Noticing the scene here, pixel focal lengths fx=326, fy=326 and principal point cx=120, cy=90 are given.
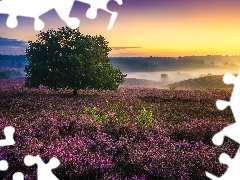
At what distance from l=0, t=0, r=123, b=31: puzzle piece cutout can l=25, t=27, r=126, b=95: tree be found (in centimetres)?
1123

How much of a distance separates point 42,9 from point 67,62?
38.8 ft

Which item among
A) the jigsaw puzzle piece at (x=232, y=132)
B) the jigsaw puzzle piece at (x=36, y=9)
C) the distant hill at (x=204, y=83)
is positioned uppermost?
the jigsaw puzzle piece at (x=36, y=9)

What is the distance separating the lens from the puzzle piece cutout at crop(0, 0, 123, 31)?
5293mm

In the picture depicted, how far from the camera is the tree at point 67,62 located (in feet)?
58.8

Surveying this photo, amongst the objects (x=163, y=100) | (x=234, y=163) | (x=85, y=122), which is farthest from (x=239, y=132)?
(x=163, y=100)

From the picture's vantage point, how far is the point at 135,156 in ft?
16.9

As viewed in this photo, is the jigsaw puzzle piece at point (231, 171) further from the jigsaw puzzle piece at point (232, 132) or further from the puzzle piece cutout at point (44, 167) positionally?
the puzzle piece cutout at point (44, 167)

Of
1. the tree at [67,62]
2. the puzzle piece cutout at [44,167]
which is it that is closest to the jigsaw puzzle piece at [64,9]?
the puzzle piece cutout at [44,167]

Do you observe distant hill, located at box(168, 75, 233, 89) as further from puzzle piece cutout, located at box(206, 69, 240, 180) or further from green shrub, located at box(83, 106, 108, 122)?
puzzle piece cutout, located at box(206, 69, 240, 180)

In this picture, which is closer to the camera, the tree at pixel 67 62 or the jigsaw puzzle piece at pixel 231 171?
the jigsaw puzzle piece at pixel 231 171

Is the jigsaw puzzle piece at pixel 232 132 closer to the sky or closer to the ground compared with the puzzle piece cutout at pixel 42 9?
closer to the ground

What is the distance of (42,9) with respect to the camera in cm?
596

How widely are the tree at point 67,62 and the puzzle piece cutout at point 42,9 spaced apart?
11.2 m

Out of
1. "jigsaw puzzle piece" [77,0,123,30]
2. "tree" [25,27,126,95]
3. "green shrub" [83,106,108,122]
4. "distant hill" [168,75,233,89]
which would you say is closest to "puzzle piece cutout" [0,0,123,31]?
"jigsaw puzzle piece" [77,0,123,30]
